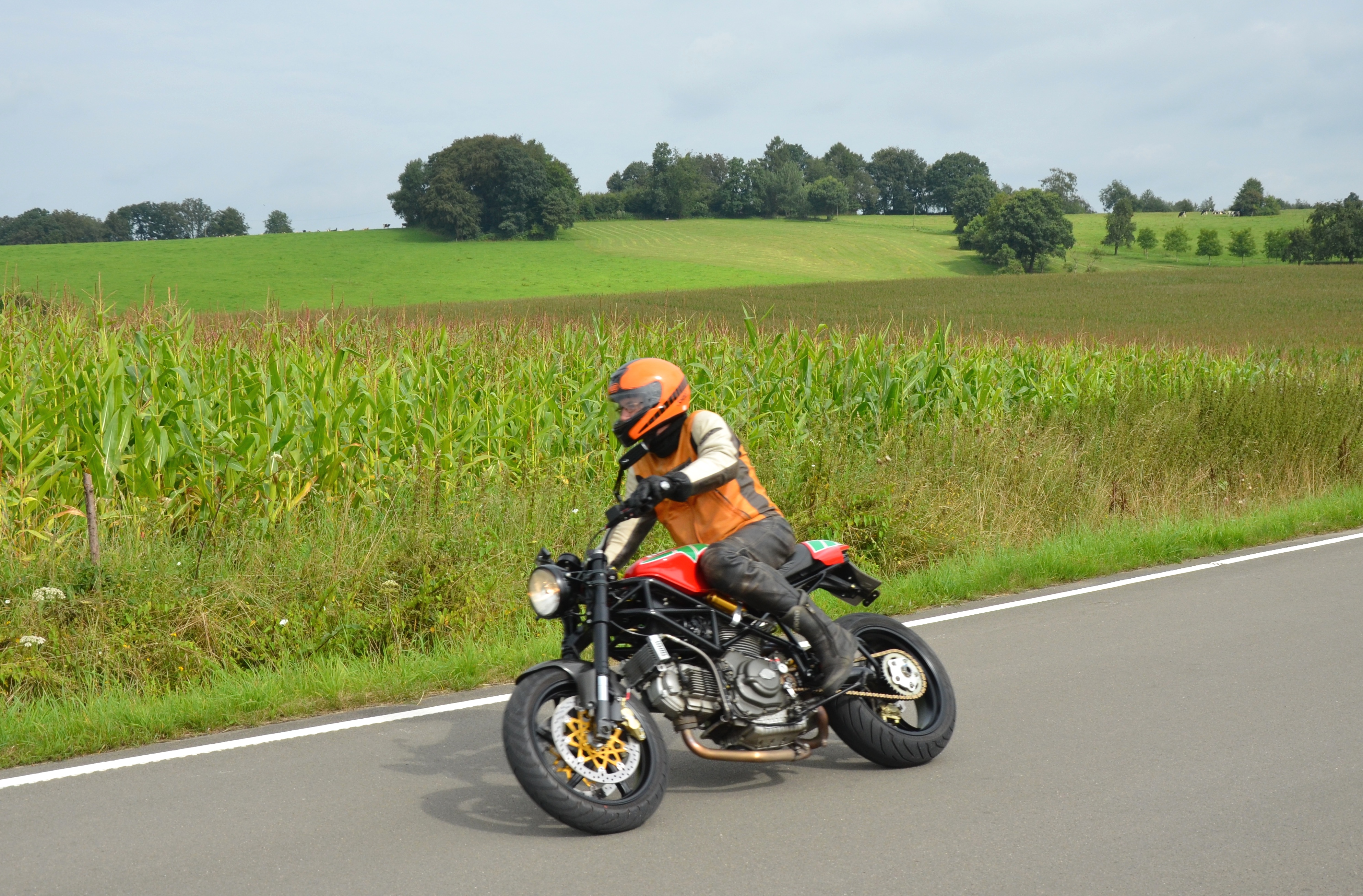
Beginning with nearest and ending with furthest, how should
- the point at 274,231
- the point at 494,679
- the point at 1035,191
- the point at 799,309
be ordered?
the point at 494,679 < the point at 799,309 < the point at 1035,191 < the point at 274,231

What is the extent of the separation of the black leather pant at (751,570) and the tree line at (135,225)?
88625mm

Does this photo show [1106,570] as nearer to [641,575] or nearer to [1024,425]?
[1024,425]

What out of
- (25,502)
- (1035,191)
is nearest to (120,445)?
(25,502)

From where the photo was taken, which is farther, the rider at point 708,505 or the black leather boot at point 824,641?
the black leather boot at point 824,641

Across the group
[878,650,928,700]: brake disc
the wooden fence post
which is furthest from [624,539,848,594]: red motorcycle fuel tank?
the wooden fence post

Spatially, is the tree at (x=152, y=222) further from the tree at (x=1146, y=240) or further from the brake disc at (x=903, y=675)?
the brake disc at (x=903, y=675)

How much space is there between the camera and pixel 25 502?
24.2 feet

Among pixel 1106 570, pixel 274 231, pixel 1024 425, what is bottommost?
pixel 1106 570

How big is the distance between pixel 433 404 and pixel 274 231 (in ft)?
349

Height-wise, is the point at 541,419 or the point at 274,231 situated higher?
the point at 274,231

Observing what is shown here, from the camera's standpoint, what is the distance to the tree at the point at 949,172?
A: 5561 inches

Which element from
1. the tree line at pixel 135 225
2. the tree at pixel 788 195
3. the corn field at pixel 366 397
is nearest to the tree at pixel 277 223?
the tree line at pixel 135 225

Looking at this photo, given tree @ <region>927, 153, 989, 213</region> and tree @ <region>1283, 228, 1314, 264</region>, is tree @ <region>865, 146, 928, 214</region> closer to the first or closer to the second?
tree @ <region>927, 153, 989, 213</region>

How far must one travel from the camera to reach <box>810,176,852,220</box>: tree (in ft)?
400
